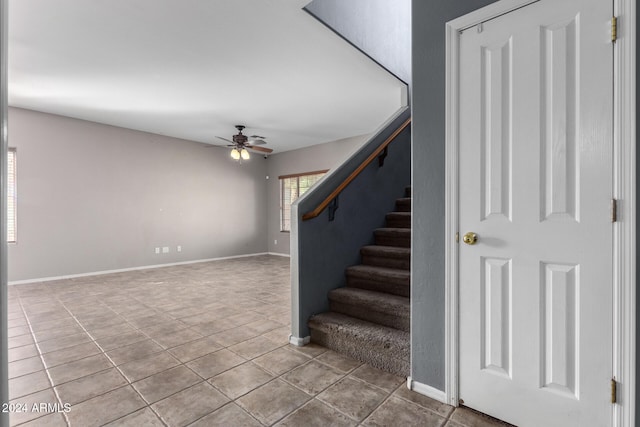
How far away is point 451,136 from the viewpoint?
172 centimetres

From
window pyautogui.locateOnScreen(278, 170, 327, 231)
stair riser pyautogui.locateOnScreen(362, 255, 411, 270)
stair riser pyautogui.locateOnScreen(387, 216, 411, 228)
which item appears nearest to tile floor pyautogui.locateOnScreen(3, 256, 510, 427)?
→ stair riser pyautogui.locateOnScreen(362, 255, 411, 270)

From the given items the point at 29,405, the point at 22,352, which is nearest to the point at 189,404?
the point at 29,405

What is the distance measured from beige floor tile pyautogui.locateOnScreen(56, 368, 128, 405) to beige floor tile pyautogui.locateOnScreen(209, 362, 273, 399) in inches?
24.4

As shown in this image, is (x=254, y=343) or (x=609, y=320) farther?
(x=254, y=343)

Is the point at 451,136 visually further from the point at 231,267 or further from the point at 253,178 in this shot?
the point at 253,178

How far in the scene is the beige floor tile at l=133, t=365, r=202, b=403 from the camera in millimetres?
1870

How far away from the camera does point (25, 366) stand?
7.30 feet

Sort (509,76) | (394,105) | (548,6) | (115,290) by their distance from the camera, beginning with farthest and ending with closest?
(394,105) < (115,290) < (509,76) < (548,6)

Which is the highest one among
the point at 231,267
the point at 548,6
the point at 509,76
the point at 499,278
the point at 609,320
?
the point at 548,6

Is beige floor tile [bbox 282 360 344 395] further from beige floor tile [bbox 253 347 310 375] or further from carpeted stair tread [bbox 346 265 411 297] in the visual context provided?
carpeted stair tread [bbox 346 265 411 297]

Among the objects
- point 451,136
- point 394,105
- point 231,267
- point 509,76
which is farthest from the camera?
point 231,267

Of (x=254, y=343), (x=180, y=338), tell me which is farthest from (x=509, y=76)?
(x=180, y=338)

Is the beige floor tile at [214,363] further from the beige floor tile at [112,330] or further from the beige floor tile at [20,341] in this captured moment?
the beige floor tile at [20,341]

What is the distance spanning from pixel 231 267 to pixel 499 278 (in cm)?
553
